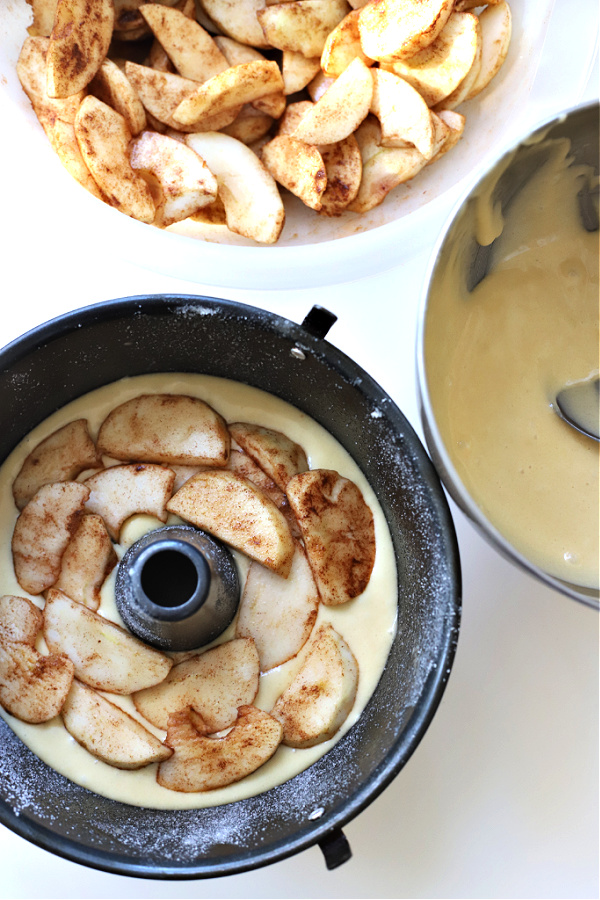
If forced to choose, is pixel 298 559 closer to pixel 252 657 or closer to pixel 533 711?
pixel 252 657

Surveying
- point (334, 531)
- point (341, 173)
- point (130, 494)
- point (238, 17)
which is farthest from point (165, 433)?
point (238, 17)

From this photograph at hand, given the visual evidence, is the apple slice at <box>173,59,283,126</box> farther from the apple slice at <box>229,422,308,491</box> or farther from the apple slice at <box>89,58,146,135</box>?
the apple slice at <box>229,422,308,491</box>

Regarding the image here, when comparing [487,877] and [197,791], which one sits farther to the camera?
[487,877]

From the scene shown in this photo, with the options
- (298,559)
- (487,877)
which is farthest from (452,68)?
(487,877)

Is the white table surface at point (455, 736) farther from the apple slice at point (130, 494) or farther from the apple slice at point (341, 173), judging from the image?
the apple slice at point (130, 494)

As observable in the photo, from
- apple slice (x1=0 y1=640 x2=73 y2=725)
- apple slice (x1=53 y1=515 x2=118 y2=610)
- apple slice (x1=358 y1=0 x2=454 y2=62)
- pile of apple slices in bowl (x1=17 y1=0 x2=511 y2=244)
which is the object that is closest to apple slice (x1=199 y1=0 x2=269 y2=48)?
pile of apple slices in bowl (x1=17 y1=0 x2=511 y2=244)

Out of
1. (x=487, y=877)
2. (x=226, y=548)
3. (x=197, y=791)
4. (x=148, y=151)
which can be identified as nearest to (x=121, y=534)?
(x=226, y=548)

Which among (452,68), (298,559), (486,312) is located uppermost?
(452,68)

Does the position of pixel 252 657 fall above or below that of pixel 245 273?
below
